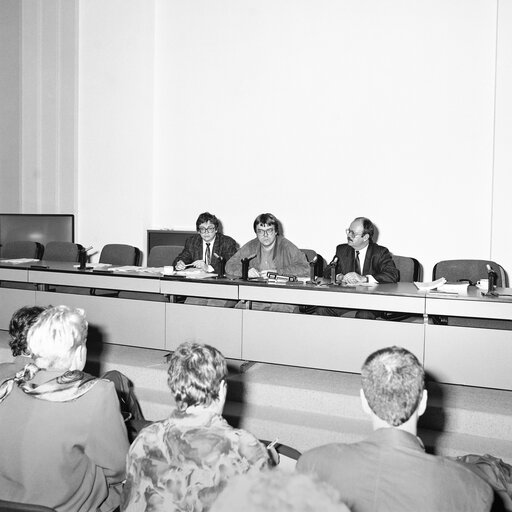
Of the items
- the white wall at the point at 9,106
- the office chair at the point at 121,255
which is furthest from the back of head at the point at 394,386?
the white wall at the point at 9,106

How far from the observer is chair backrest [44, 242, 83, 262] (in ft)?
18.4

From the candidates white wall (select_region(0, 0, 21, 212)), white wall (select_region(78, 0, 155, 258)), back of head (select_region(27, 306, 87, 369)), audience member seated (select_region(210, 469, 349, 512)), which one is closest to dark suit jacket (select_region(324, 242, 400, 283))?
back of head (select_region(27, 306, 87, 369))

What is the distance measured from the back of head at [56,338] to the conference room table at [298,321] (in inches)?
75.3

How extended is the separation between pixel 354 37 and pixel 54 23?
13.1 ft

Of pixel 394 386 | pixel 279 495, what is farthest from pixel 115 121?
pixel 279 495

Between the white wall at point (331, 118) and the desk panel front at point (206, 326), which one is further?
the white wall at point (331, 118)

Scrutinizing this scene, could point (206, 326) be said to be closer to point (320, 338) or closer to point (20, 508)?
point (320, 338)

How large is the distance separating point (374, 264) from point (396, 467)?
319 cm

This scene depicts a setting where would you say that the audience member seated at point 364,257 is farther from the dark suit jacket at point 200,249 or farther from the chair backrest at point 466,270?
the dark suit jacket at point 200,249

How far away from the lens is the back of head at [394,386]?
1.39 meters

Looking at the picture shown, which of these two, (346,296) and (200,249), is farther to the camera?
(200,249)

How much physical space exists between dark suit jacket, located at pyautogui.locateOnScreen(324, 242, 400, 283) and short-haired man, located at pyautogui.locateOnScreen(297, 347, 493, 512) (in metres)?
2.72

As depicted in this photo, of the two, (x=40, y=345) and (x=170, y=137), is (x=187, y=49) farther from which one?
(x=40, y=345)

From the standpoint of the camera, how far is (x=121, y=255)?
5434mm
